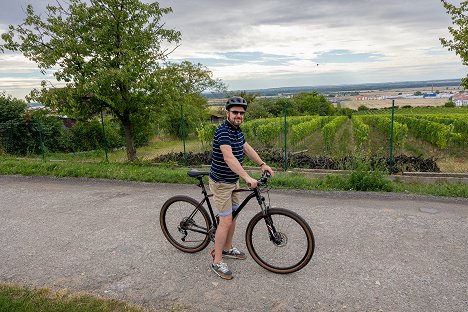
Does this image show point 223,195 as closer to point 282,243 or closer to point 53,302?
point 282,243

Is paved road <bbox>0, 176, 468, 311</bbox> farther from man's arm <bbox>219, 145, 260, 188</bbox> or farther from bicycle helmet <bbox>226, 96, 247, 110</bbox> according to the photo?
bicycle helmet <bbox>226, 96, 247, 110</bbox>

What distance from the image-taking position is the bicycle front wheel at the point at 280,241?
3.48m

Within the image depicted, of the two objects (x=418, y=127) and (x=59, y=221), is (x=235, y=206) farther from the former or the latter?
(x=418, y=127)

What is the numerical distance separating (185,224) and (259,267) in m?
1.09

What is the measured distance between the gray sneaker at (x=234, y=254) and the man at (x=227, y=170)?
195 millimetres

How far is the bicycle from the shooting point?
3.51 meters

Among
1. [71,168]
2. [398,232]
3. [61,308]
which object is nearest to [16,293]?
[61,308]

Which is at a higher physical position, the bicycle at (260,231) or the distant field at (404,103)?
the distant field at (404,103)

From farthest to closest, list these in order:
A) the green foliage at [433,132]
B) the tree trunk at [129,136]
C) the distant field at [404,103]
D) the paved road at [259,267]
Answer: the distant field at [404,103] < the green foliage at [433,132] < the tree trunk at [129,136] < the paved road at [259,267]

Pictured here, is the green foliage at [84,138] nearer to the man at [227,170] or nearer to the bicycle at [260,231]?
the bicycle at [260,231]

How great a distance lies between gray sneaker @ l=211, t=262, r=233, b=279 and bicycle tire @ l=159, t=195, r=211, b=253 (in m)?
0.50

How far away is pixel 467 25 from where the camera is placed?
35.0 feet

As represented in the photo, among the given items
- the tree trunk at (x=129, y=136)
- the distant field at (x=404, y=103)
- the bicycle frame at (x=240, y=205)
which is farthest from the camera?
the distant field at (x=404, y=103)

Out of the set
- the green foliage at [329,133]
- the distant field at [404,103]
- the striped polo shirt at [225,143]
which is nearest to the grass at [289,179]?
the striped polo shirt at [225,143]
